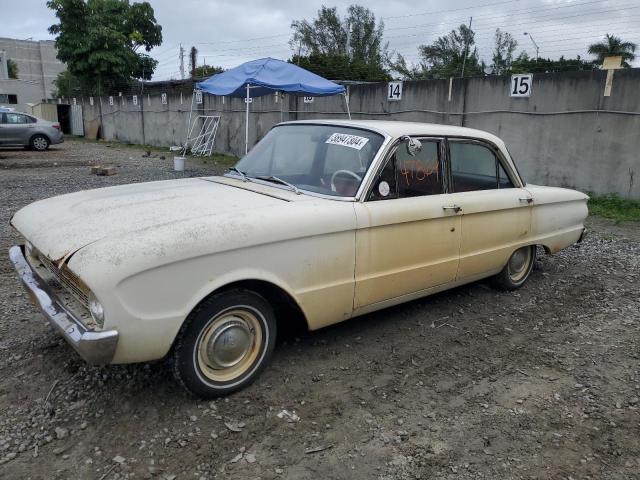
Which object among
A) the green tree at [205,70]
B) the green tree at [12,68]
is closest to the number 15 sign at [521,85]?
the green tree at [205,70]

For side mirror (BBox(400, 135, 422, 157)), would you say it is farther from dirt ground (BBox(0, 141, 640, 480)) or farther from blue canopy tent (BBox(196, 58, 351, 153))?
blue canopy tent (BBox(196, 58, 351, 153))

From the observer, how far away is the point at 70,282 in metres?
2.84

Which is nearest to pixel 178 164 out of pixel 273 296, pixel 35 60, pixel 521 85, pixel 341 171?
pixel 521 85

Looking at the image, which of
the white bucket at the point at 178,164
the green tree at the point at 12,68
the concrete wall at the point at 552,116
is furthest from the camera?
the green tree at the point at 12,68

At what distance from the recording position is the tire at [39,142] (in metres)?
18.0

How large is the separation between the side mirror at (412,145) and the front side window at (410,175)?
35 millimetres

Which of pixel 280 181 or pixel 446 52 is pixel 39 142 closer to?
pixel 280 181

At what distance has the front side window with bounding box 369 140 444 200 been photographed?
3.53 m

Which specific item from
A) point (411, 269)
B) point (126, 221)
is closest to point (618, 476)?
point (411, 269)

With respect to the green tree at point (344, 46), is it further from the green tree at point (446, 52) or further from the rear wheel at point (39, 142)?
the rear wheel at point (39, 142)

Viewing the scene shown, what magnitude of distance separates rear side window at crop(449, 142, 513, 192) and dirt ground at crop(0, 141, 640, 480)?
3.58ft

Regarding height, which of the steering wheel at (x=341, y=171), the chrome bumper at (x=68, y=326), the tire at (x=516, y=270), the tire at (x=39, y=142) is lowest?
the tire at (x=516, y=270)

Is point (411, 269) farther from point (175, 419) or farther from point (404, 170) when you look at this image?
point (175, 419)

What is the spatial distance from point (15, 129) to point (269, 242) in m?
18.0
